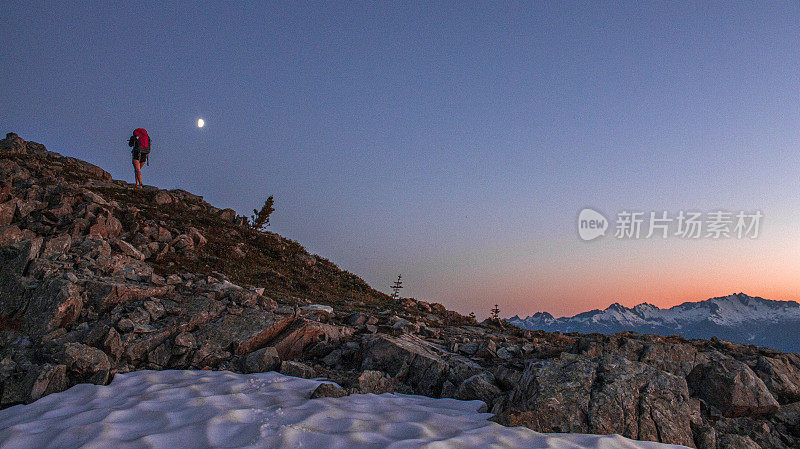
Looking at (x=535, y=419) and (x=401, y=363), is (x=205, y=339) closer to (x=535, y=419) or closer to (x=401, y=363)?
(x=401, y=363)

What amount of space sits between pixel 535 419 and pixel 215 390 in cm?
598

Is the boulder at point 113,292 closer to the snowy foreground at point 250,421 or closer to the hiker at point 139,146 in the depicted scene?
the snowy foreground at point 250,421

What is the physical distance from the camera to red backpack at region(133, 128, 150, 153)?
3039 cm

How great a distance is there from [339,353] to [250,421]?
458 cm

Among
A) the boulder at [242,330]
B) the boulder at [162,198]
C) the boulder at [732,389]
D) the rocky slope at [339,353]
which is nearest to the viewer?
the rocky slope at [339,353]

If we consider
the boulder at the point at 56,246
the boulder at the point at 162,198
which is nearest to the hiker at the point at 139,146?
the boulder at the point at 162,198

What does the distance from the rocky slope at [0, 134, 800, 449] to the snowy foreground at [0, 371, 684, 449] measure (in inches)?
21.4

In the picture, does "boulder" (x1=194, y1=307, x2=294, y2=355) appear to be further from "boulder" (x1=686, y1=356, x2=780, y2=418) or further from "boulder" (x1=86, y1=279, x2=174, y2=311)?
"boulder" (x1=686, y1=356, x2=780, y2=418)

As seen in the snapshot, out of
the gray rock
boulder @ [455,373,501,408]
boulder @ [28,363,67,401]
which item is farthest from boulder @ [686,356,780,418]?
boulder @ [28,363,67,401]

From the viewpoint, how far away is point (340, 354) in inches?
409

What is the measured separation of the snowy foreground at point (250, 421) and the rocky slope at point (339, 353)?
1.78 feet

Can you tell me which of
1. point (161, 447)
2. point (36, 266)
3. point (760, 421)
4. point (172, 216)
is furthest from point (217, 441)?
point (172, 216)

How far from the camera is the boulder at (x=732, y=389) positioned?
24.4ft

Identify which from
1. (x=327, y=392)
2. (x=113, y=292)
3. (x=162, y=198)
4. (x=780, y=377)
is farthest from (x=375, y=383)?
(x=162, y=198)
